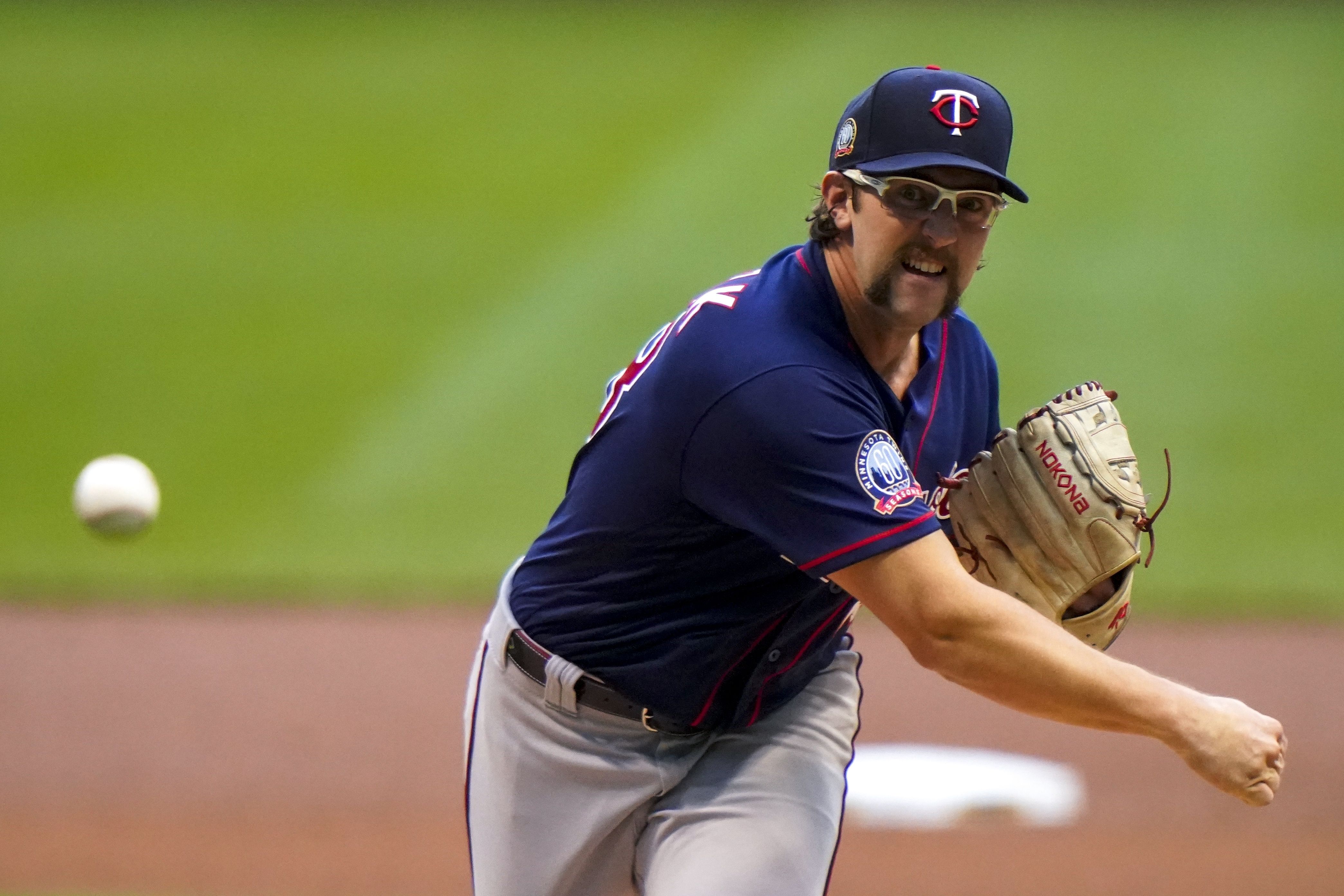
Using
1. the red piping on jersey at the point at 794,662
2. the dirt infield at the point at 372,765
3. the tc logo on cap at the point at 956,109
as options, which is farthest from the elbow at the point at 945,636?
the dirt infield at the point at 372,765

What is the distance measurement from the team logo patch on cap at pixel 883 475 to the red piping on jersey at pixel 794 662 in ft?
1.66

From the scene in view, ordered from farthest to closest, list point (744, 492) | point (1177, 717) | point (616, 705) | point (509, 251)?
1. point (509, 251)
2. point (616, 705)
3. point (744, 492)
4. point (1177, 717)

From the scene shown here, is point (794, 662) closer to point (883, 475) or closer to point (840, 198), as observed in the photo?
point (883, 475)

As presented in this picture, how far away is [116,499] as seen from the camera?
16.0 feet

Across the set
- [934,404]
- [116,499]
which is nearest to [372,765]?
[116,499]

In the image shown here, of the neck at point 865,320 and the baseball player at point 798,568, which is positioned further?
the neck at point 865,320

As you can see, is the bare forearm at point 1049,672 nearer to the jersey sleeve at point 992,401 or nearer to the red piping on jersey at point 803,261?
the red piping on jersey at point 803,261

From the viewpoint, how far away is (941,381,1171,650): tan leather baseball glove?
3.01 meters

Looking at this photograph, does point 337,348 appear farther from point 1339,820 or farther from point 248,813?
point 1339,820

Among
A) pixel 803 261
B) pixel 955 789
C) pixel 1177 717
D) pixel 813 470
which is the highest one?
pixel 803 261

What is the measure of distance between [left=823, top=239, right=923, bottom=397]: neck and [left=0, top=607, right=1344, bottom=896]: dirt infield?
2584mm

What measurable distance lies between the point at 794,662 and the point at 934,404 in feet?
1.90

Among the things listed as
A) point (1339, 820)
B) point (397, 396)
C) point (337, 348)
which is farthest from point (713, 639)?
point (337, 348)

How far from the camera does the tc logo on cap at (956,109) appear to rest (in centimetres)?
270
